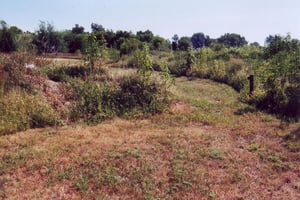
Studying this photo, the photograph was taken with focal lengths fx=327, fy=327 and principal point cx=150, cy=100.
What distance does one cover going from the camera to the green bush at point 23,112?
21.5 feet

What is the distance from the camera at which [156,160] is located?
5.08 metres

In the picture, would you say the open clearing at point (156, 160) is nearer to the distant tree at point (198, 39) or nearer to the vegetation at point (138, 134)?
the vegetation at point (138, 134)

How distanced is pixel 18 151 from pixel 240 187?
11.6 feet

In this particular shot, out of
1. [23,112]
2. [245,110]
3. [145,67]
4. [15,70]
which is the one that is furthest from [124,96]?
[245,110]

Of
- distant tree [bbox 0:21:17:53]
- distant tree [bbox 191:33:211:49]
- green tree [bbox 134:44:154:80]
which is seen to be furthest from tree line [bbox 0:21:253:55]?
distant tree [bbox 191:33:211:49]

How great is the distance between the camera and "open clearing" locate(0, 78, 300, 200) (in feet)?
13.8

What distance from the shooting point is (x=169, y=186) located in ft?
14.1

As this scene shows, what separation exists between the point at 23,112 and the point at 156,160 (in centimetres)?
327

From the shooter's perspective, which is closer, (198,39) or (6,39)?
(6,39)

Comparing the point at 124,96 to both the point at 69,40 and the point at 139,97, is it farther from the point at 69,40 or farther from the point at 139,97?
the point at 69,40

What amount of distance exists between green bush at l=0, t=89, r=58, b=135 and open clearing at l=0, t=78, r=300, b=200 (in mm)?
322

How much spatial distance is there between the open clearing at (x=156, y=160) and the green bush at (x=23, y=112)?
32 centimetres

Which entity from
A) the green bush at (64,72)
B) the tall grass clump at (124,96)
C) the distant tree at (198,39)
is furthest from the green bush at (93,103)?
the distant tree at (198,39)

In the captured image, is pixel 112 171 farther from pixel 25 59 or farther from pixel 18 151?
pixel 25 59
